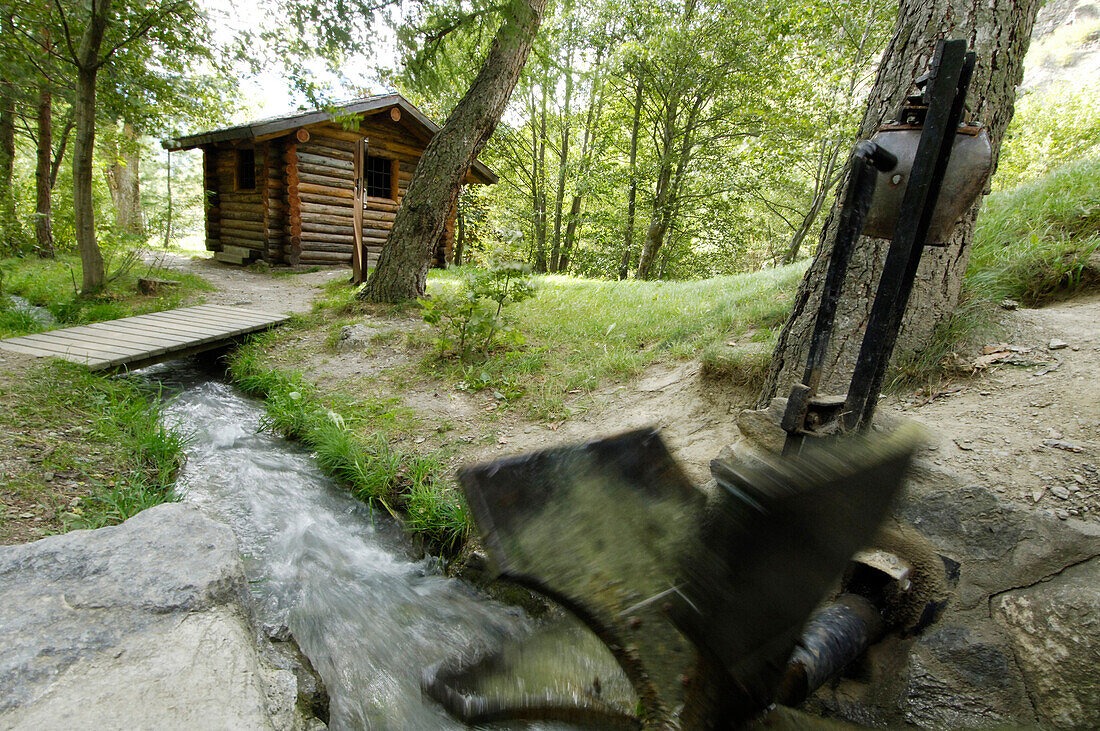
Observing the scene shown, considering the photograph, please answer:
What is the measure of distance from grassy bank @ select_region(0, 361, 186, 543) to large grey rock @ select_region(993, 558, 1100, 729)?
167 inches

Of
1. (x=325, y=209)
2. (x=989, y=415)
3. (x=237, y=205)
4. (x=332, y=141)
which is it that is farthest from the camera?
(x=237, y=205)

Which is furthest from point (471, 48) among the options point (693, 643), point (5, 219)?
point (5, 219)

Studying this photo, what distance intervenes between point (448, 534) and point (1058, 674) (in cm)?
280

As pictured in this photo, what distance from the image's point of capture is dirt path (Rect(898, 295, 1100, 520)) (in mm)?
1884

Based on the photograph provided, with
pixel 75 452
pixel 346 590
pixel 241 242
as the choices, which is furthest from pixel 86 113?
pixel 346 590

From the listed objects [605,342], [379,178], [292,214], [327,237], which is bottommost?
[605,342]

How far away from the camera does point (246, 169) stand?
45.0 feet

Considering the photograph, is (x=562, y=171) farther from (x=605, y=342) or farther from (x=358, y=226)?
(x=605, y=342)

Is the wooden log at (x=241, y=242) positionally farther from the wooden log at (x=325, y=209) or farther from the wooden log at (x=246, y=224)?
the wooden log at (x=325, y=209)

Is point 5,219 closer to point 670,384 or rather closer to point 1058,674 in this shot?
point 670,384

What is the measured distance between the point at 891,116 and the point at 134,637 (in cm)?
381

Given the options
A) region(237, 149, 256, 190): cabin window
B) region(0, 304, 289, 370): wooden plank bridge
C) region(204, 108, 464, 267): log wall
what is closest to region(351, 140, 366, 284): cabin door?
region(204, 108, 464, 267): log wall

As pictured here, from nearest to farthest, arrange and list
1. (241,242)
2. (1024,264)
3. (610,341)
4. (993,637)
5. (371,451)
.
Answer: (993,637)
(1024,264)
(371,451)
(610,341)
(241,242)

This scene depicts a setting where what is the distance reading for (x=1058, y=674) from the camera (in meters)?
Result: 1.54
